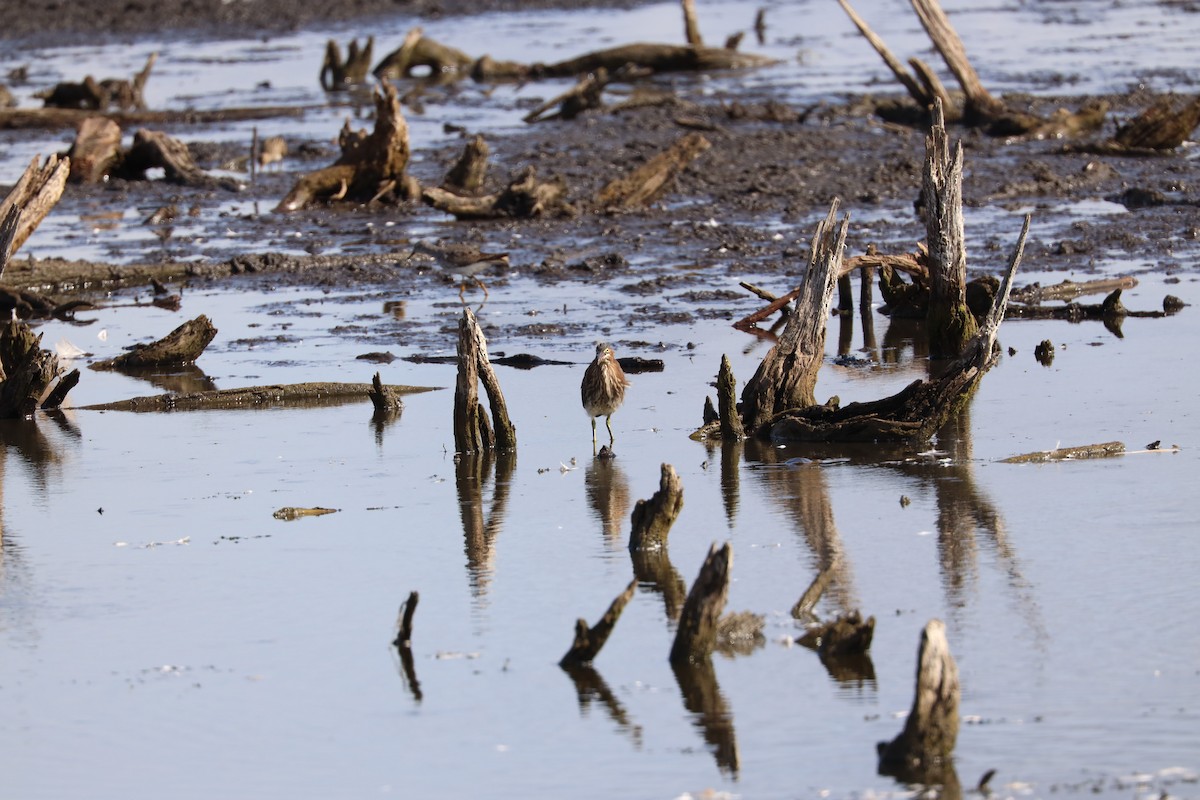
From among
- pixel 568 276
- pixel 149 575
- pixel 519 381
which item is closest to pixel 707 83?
pixel 568 276

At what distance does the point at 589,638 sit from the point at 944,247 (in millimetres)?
5407

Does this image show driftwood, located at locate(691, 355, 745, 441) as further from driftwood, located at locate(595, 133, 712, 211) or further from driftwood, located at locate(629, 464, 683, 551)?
driftwood, located at locate(595, 133, 712, 211)

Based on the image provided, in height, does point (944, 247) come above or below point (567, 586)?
above

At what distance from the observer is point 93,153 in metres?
20.7

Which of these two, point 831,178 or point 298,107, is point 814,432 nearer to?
point 831,178

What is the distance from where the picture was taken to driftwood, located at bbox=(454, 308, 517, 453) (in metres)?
9.45

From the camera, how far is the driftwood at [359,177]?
18328 mm

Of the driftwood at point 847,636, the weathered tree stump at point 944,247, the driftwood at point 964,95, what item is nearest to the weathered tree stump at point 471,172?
the driftwood at point 964,95

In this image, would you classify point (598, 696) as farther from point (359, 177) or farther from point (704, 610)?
point (359, 177)

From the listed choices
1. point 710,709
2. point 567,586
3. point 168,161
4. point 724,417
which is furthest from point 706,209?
point 710,709

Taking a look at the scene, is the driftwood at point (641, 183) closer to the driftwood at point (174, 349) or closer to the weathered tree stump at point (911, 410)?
the driftwood at point (174, 349)

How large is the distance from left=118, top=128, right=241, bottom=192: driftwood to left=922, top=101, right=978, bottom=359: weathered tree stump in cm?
1058

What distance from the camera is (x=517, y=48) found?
3538 centimetres

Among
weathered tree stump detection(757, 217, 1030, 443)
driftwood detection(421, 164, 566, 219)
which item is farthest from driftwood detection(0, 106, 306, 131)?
weathered tree stump detection(757, 217, 1030, 443)
